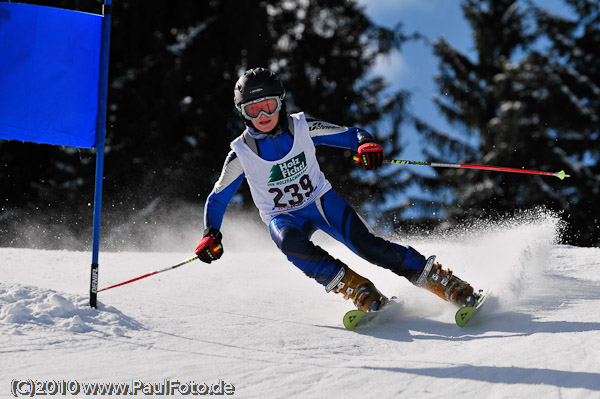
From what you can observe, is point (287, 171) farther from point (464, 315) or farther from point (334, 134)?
point (464, 315)

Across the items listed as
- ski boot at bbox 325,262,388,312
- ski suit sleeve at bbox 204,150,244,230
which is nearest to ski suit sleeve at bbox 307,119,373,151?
ski suit sleeve at bbox 204,150,244,230

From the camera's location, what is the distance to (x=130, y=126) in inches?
563

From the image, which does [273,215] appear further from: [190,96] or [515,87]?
[515,87]

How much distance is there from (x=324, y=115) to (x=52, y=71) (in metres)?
11.4

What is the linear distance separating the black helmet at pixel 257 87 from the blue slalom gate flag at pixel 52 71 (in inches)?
31.8

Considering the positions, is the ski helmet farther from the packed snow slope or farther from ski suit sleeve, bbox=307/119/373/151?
the packed snow slope

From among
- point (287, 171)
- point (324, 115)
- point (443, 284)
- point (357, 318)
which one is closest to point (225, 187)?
point (287, 171)

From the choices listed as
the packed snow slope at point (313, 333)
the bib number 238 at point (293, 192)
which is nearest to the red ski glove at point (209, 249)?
the packed snow slope at point (313, 333)

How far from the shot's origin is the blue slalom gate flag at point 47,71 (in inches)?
145

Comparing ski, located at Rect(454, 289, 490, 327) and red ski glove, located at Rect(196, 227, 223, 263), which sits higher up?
red ski glove, located at Rect(196, 227, 223, 263)

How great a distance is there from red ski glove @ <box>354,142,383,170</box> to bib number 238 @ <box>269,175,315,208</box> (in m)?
0.35

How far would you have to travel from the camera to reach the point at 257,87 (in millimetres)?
3684

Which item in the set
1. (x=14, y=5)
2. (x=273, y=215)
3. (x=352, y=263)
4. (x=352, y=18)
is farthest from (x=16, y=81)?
(x=352, y=18)

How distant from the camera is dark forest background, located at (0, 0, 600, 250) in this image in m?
13.8
